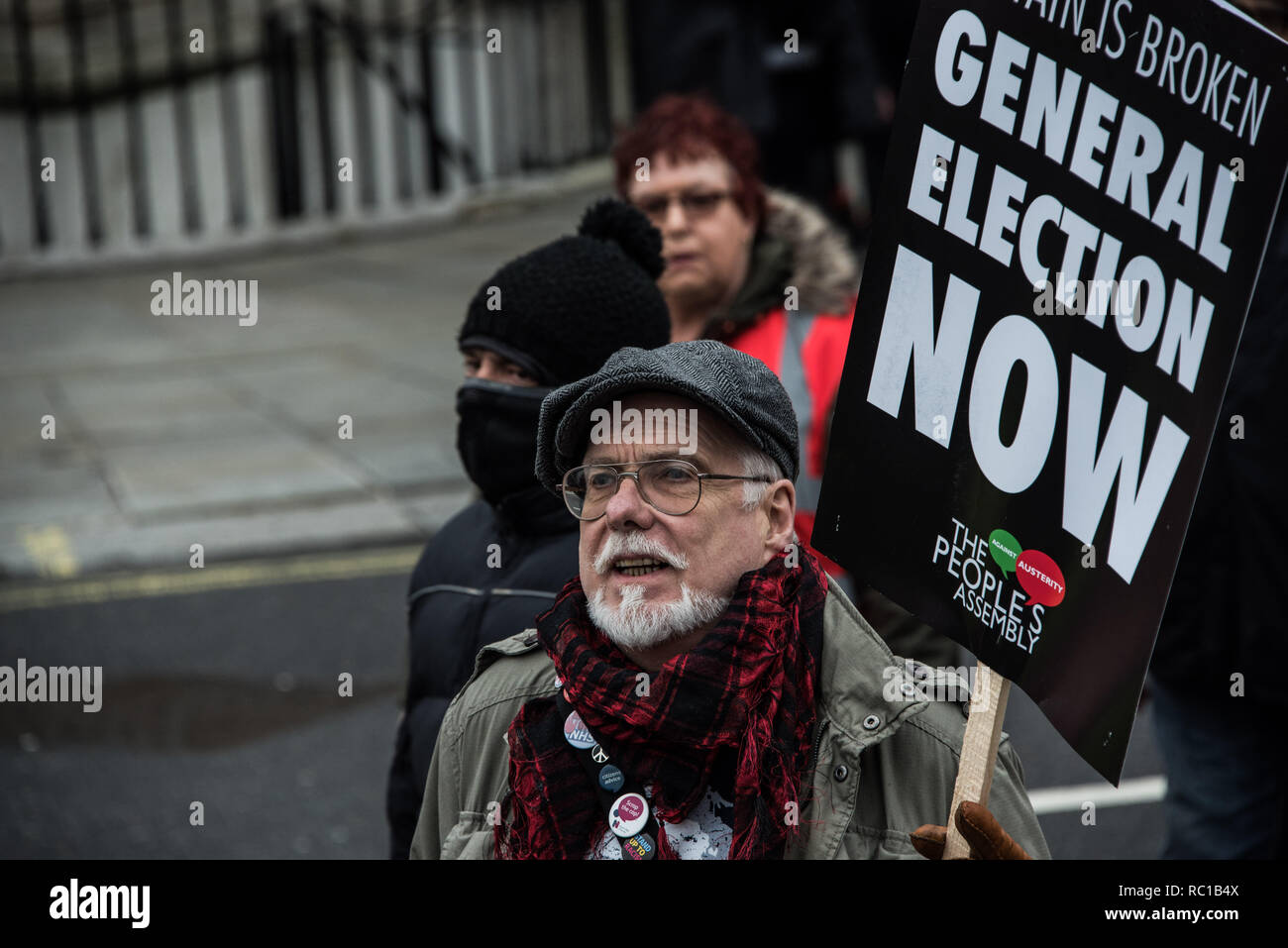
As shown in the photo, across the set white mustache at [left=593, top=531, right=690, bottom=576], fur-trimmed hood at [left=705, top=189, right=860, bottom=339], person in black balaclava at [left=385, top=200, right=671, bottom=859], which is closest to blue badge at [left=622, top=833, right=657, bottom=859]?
white mustache at [left=593, top=531, right=690, bottom=576]

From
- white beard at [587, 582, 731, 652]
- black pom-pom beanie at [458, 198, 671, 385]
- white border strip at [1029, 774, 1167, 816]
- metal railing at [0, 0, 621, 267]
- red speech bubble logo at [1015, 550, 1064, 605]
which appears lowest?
white border strip at [1029, 774, 1167, 816]

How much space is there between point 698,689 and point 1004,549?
0.49 m

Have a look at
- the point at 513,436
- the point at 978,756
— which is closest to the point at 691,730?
the point at 978,756

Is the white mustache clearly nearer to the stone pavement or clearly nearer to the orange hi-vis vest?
the orange hi-vis vest

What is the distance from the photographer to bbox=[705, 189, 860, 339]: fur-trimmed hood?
3.98 meters

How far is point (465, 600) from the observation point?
313cm

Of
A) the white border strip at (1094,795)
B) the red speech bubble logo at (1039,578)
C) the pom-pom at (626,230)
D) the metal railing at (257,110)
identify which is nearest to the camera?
the red speech bubble logo at (1039,578)

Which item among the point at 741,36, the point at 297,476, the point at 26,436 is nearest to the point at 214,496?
the point at 297,476

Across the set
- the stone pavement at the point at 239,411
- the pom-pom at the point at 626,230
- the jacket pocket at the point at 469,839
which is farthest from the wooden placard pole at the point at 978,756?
the stone pavement at the point at 239,411

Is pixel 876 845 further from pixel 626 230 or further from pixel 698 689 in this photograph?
pixel 626 230

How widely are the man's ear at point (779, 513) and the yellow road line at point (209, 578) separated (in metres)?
5.06

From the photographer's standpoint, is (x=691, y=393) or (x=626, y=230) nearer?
(x=691, y=393)

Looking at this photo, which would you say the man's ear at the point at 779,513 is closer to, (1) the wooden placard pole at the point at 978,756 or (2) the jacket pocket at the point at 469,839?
(1) the wooden placard pole at the point at 978,756

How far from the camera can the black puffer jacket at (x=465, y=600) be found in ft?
10.0
